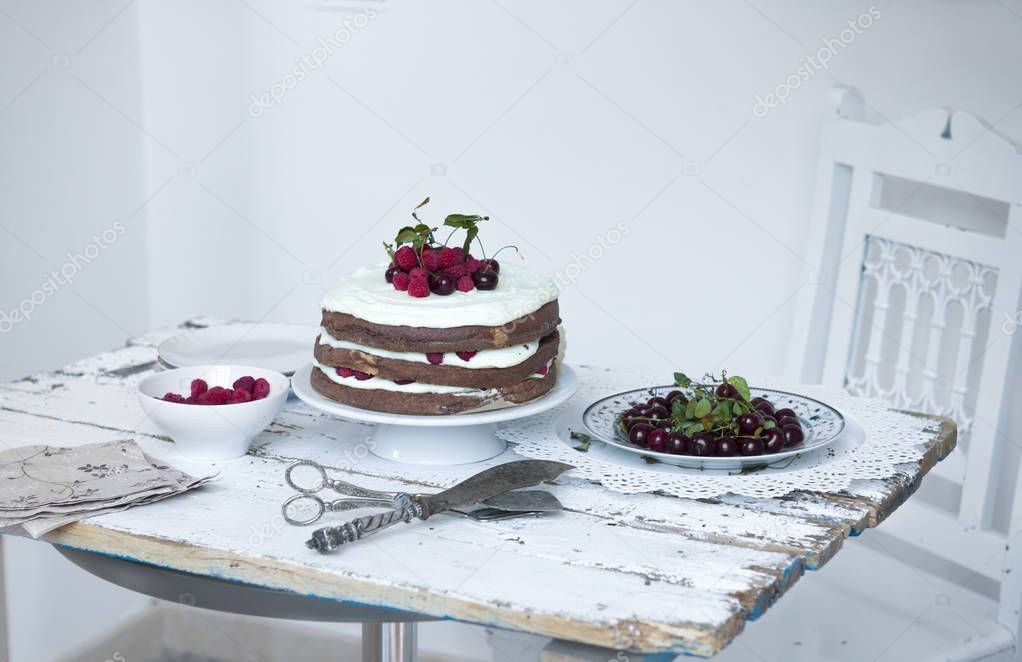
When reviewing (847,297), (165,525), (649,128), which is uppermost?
(649,128)

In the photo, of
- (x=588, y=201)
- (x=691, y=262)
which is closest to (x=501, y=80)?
(x=588, y=201)

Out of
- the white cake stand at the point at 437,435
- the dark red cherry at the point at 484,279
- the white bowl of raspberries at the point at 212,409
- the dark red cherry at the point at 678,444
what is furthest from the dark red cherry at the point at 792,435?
the white bowl of raspberries at the point at 212,409

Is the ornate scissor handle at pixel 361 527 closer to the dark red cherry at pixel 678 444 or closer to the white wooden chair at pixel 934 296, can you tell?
the dark red cherry at pixel 678 444

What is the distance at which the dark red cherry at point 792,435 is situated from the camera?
129cm

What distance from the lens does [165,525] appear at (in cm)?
113

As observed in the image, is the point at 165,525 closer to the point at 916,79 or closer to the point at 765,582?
the point at 765,582

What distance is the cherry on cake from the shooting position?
125 cm

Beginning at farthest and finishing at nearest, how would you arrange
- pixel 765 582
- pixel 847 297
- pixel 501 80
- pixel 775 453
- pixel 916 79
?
pixel 501 80 → pixel 916 79 → pixel 847 297 → pixel 775 453 → pixel 765 582

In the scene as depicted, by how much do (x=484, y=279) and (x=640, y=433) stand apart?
0.25 metres

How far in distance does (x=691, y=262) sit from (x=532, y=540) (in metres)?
1.50

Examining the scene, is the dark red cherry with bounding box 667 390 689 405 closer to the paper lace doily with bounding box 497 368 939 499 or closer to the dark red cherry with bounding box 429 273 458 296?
the paper lace doily with bounding box 497 368 939 499

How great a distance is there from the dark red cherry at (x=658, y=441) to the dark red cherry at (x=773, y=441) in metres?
0.11

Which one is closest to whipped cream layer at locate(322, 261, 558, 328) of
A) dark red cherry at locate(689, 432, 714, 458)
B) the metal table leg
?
dark red cherry at locate(689, 432, 714, 458)

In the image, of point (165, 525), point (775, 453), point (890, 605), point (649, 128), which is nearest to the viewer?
point (165, 525)
